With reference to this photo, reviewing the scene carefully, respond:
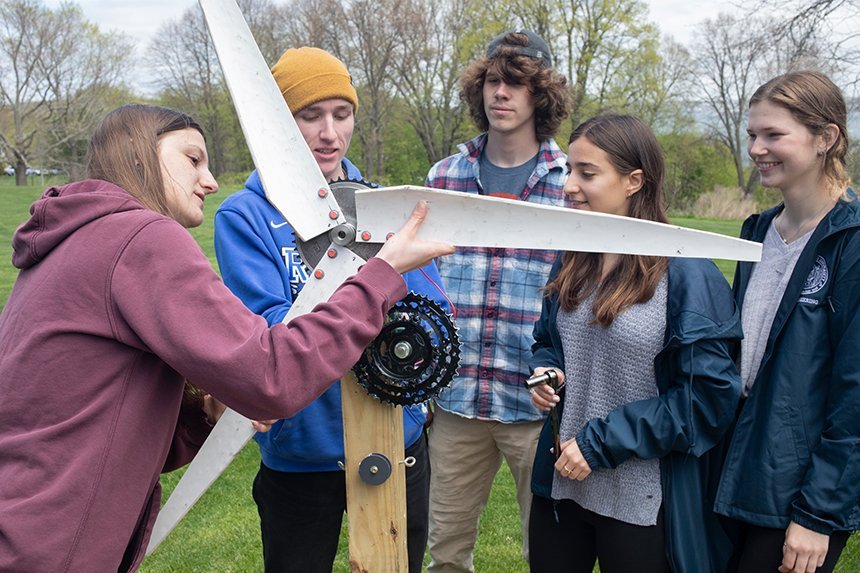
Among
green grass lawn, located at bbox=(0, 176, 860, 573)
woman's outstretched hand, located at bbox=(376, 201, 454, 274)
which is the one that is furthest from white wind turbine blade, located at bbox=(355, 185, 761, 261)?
green grass lawn, located at bbox=(0, 176, 860, 573)

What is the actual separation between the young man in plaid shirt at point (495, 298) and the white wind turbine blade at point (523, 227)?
1831 millimetres

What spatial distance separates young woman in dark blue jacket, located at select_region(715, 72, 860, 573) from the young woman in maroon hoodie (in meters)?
1.62

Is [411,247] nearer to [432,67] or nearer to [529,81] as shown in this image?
[529,81]

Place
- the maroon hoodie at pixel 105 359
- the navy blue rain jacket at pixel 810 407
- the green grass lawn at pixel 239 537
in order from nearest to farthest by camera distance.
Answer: the maroon hoodie at pixel 105 359 < the navy blue rain jacket at pixel 810 407 < the green grass lawn at pixel 239 537

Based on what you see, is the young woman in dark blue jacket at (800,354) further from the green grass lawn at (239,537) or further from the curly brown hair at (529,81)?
the green grass lawn at (239,537)

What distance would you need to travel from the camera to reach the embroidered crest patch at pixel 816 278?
8.79 ft

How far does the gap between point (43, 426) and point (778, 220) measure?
9.03 feet

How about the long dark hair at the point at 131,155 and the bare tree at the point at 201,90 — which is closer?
the long dark hair at the point at 131,155

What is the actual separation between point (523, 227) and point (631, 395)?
115 cm

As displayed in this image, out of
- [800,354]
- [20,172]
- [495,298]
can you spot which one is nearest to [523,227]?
[800,354]

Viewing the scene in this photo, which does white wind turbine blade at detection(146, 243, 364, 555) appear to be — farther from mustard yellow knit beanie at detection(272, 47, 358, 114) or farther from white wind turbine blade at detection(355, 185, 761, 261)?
mustard yellow knit beanie at detection(272, 47, 358, 114)

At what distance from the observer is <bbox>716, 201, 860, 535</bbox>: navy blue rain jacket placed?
102 inches

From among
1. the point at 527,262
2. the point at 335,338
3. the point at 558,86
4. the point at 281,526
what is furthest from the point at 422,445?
the point at 558,86

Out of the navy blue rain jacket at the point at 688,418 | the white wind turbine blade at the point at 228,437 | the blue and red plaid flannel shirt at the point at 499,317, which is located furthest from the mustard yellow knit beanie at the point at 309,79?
the navy blue rain jacket at the point at 688,418
